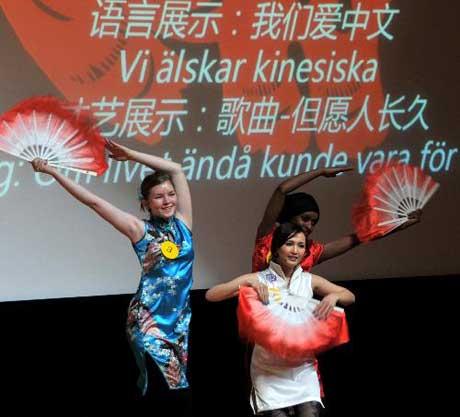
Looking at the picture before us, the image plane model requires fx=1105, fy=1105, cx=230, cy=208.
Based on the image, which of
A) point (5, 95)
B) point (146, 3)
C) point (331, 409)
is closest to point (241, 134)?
point (146, 3)

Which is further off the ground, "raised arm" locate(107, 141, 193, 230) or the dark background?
"raised arm" locate(107, 141, 193, 230)

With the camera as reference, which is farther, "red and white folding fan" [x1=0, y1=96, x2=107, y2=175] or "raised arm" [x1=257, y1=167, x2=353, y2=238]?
"raised arm" [x1=257, y1=167, x2=353, y2=238]

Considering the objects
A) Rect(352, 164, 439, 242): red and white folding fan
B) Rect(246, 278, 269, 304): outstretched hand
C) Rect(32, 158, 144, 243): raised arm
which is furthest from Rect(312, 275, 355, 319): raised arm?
Rect(32, 158, 144, 243): raised arm

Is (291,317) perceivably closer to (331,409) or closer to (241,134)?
(331,409)

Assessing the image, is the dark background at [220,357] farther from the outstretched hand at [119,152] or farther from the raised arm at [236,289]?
the outstretched hand at [119,152]

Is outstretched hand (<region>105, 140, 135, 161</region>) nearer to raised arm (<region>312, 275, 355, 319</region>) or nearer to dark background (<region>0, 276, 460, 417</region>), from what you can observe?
raised arm (<region>312, 275, 355, 319</region>)

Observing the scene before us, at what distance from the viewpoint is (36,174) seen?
5582 mm

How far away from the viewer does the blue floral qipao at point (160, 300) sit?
4.49 meters

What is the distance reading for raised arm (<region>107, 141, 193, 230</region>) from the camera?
4.46 meters

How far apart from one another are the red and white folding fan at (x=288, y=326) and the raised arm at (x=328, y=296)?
0.02 m

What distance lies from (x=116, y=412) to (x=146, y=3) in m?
2.07

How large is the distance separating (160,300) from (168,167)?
21.5 inches

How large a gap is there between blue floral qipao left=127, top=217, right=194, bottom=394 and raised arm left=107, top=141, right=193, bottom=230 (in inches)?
1.8

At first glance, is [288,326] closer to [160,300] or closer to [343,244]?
[160,300]
